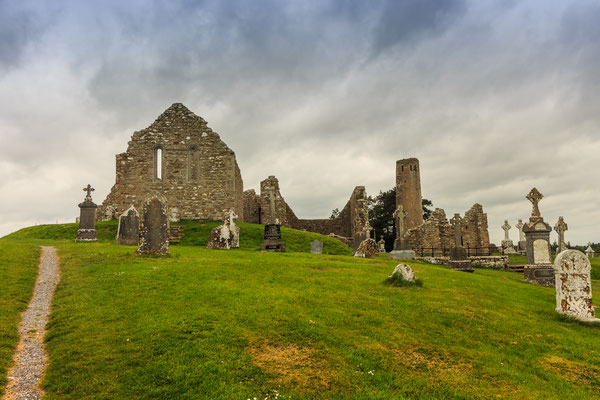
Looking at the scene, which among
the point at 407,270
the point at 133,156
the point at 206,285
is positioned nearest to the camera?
the point at 206,285

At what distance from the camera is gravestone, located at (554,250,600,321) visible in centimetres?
931

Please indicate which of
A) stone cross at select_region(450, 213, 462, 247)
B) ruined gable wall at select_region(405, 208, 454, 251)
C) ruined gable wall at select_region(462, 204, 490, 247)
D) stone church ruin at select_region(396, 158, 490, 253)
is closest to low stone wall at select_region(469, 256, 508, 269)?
stone cross at select_region(450, 213, 462, 247)

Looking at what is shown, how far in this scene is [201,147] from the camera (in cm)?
2934

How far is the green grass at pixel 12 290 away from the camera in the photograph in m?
6.39

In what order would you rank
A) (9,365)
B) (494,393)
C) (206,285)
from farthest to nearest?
(206,285)
(9,365)
(494,393)

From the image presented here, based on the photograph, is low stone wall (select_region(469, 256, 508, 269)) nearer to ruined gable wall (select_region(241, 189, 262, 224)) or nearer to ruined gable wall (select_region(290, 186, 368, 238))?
ruined gable wall (select_region(290, 186, 368, 238))

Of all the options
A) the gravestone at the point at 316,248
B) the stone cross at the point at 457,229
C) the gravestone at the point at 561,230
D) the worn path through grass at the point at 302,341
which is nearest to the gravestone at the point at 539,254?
the stone cross at the point at 457,229

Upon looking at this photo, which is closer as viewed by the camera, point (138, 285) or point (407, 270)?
point (138, 285)

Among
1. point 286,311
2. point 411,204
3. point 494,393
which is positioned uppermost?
point 411,204

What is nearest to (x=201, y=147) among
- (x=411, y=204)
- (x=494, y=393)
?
(x=494, y=393)

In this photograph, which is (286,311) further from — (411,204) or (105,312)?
(411,204)

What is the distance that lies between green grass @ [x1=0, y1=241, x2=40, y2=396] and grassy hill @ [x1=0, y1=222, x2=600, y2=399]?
0.23 feet

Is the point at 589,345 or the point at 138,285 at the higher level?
the point at 138,285

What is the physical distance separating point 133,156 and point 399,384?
27753 millimetres
